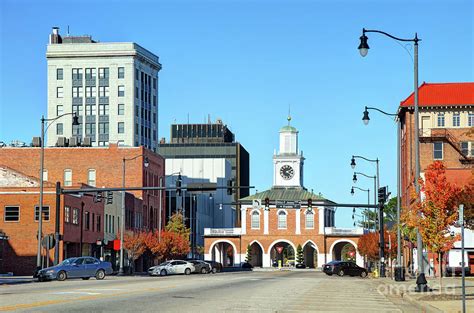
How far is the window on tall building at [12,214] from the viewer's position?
7969 centimetres

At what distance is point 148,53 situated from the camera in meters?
161

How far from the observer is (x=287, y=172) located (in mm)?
165750

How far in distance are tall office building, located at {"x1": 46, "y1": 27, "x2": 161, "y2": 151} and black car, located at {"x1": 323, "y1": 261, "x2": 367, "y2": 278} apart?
236ft

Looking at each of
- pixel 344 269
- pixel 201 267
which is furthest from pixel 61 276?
pixel 344 269

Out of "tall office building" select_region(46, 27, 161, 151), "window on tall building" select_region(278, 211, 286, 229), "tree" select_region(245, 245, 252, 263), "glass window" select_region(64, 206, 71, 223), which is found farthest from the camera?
"window on tall building" select_region(278, 211, 286, 229)

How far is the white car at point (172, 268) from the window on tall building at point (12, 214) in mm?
12077

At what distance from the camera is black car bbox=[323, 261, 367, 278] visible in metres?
84.1

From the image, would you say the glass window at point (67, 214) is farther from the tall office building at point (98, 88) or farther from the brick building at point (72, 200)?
the tall office building at point (98, 88)

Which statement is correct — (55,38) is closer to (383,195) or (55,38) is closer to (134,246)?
(134,246)

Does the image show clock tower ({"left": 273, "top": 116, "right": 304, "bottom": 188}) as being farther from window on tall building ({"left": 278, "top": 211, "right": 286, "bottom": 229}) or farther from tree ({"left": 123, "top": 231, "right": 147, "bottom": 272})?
tree ({"left": 123, "top": 231, "right": 147, "bottom": 272})

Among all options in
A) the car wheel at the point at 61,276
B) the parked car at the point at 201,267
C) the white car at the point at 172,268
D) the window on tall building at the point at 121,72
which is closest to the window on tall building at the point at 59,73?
the window on tall building at the point at 121,72

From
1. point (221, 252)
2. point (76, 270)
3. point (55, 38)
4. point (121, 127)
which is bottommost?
point (221, 252)

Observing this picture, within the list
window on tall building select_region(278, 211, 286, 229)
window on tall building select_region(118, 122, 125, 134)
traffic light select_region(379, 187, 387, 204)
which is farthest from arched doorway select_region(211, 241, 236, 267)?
traffic light select_region(379, 187, 387, 204)

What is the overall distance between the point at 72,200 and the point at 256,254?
81064 mm
